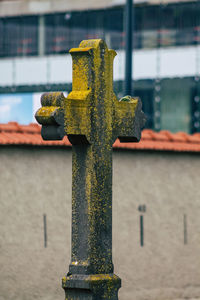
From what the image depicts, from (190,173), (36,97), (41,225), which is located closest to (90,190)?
(41,225)

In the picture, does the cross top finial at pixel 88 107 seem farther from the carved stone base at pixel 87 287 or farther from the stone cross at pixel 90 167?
the carved stone base at pixel 87 287

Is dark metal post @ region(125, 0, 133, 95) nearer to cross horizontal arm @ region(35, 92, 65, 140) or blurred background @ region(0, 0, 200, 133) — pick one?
cross horizontal arm @ region(35, 92, 65, 140)

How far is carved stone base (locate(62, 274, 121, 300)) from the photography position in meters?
6.25

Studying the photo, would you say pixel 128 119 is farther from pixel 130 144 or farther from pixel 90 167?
pixel 130 144

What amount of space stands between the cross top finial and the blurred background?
28.4m

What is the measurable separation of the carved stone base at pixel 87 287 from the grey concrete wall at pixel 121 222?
445cm

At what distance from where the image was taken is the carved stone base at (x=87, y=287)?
625cm

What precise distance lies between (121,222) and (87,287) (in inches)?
217

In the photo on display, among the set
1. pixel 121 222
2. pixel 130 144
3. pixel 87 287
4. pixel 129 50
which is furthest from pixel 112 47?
pixel 87 287

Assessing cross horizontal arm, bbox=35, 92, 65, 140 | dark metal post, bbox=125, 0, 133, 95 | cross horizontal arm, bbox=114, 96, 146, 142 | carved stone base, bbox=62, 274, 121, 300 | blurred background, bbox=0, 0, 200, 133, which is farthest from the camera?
blurred background, bbox=0, 0, 200, 133

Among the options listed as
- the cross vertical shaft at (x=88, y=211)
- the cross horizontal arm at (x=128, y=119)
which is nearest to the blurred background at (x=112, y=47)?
the cross horizontal arm at (x=128, y=119)

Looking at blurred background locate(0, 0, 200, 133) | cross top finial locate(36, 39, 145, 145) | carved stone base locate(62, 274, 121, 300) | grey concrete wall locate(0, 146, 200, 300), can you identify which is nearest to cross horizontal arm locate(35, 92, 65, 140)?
cross top finial locate(36, 39, 145, 145)

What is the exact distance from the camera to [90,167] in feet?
20.7

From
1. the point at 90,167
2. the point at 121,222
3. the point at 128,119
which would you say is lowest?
the point at 121,222
